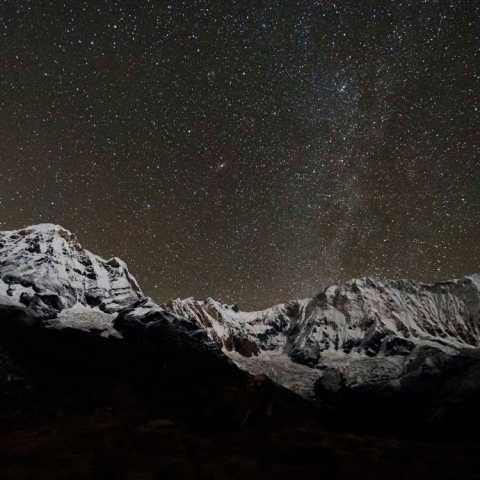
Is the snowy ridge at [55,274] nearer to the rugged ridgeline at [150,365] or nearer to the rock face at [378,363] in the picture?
the rugged ridgeline at [150,365]

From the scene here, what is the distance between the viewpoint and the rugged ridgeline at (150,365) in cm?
5751

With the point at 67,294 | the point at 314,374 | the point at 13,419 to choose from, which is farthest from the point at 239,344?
the point at 13,419

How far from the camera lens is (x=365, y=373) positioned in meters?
133

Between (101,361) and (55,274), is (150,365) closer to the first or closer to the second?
(101,361)

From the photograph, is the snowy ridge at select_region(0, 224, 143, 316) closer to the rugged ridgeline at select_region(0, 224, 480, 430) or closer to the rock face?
the rugged ridgeline at select_region(0, 224, 480, 430)

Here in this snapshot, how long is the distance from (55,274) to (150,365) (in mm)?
73417

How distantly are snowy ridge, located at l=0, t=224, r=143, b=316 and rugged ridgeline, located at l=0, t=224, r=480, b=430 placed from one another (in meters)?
0.53

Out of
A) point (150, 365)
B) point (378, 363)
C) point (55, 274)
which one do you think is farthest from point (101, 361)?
point (378, 363)

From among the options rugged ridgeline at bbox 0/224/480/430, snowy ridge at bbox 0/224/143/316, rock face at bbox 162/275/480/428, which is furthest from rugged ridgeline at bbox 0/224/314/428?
rock face at bbox 162/275/480/428

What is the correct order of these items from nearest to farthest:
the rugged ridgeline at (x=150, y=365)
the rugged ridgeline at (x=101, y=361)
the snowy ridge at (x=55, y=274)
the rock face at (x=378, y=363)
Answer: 1. the rugged ridgeline at (x=101, y=361)
2. the rugged ridgeline at (x=150, y=365)
3. the rock face at (x=378, y=363)
4. the snowy ridge at (x=55, y=274)

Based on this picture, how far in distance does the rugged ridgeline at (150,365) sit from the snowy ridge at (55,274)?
529 millimetres

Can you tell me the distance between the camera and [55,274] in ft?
434

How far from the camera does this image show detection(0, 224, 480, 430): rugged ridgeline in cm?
5751

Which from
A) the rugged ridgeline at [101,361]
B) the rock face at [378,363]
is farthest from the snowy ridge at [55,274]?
the rock face at [378,363]
